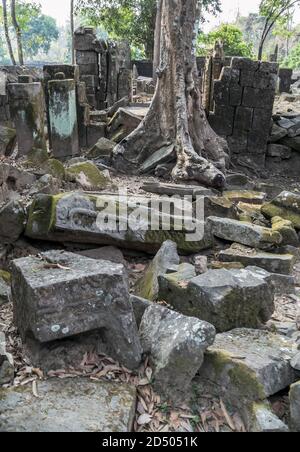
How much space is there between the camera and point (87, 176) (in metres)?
6.19

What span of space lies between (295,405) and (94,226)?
2.64m

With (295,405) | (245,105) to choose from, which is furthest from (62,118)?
(295,405)

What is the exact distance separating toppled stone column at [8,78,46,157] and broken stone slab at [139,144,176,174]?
6.61ft

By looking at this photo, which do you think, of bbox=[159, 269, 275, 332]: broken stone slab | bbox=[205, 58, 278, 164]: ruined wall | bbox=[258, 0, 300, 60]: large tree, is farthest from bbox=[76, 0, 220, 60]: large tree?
bbox=[159, 269, 275, 332]: broken stone slab

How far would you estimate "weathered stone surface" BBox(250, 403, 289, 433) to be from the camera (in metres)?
2.29

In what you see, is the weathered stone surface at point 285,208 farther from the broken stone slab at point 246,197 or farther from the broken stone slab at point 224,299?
the broken stone slab at point 224,299

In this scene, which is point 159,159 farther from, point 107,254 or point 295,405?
point 295,405

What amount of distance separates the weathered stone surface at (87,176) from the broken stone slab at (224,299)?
2.94 metres

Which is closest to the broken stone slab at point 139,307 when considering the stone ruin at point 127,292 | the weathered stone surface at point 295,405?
the stone ruin at point 127,292

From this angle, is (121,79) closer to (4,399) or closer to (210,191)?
(210,191)

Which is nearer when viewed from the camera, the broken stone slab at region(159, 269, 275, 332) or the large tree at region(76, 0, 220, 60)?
the broken stone slab at region(159, 269, 275, 332)

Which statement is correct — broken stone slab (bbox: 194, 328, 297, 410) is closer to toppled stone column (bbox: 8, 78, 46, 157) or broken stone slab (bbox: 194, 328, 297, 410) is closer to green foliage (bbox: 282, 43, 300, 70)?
toppled stone column (bbox: 8, 78, 46, 157)

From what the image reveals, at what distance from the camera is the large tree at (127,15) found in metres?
21.3

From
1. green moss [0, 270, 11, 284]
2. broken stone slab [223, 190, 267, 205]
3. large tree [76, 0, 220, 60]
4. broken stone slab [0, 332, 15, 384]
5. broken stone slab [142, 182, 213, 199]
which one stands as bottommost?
broken stone slab [223, 190, 267, 205]
